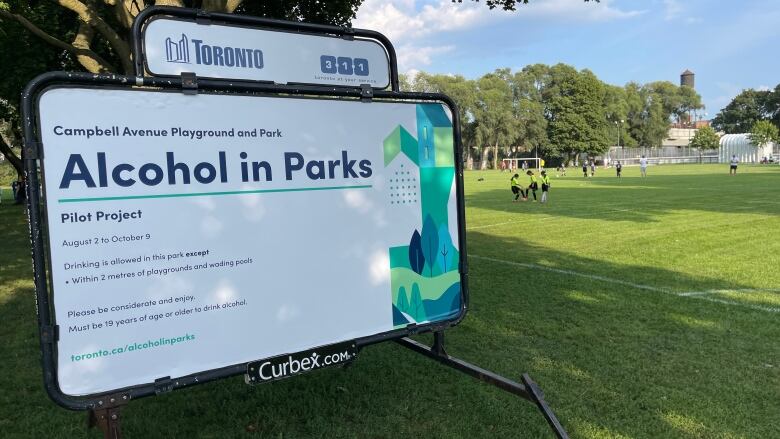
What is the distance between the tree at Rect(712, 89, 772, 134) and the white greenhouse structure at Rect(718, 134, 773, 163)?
97.8 feet

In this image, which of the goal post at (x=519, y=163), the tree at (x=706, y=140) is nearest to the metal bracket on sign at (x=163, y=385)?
the goal post at (x=519, y=163)

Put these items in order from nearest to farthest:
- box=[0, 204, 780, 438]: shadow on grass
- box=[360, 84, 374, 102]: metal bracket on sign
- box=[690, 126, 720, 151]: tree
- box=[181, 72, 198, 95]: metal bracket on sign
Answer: box=[181, 72, 198, 95]: metal bracket on sign
box=[360, 84, 374, 102]: metal bracket on sign
box=[0, 204, 780, 438]: shadow on grass
box=[690, 126, 720, 151]: tree

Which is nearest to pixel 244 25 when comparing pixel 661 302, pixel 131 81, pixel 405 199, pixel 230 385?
pixel 131 81

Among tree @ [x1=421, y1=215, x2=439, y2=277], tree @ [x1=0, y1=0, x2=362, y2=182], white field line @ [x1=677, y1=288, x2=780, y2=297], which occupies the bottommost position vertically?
white field line @ [x1=677, y1=288, x2=780, y2=297]

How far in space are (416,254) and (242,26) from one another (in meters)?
1.76

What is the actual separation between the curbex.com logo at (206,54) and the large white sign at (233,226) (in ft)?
0.80

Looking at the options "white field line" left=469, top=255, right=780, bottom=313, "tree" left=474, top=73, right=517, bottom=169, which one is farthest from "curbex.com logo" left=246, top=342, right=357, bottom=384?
"tree" left=474, top=73, right=517, bottom=169

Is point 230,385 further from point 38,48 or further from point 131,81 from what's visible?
point 38,48

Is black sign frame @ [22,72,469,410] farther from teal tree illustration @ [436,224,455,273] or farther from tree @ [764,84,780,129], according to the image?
tree @ [764,84,780,129]

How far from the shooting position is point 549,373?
15.9 feet

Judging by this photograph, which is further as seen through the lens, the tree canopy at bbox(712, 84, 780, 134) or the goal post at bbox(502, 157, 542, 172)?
the tree canopy at bbox(712, 84, 780, 134)

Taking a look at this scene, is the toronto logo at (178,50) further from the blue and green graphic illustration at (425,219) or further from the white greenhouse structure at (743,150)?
the white greenhouse structure at (743,150)

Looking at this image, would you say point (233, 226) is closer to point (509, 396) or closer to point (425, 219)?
point (425, 219)

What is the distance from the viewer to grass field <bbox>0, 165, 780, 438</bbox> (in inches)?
156
